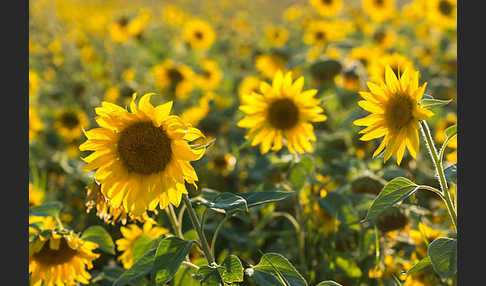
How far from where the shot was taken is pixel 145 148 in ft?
4.27

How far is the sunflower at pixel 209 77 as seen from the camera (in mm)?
4285

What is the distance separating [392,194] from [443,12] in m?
3.37

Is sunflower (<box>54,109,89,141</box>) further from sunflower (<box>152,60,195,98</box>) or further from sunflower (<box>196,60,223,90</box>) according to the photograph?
sunflower (<box>196,60,223,90</box>)

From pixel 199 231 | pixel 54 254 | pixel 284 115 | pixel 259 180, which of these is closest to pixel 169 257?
pixel 199 231

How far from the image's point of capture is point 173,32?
6.89 metres

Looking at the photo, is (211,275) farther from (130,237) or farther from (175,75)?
(175,75)

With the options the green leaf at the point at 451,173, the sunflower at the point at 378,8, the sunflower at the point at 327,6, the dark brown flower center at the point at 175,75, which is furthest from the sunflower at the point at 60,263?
the sunflower at the point at 378,8

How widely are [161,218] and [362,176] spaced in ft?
2.57

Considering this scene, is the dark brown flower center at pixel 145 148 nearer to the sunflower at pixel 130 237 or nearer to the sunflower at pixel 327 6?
the sunflower at pixel 130 237

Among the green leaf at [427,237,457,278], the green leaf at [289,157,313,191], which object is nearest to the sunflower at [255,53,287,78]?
the green leaf at [289,157,313,191]

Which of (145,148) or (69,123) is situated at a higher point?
(145,148)

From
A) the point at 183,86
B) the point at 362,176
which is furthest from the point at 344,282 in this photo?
the point at 183,86

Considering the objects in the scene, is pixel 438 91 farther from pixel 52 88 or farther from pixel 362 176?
pixel 52 88

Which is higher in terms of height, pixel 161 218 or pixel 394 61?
pixel 394 61
